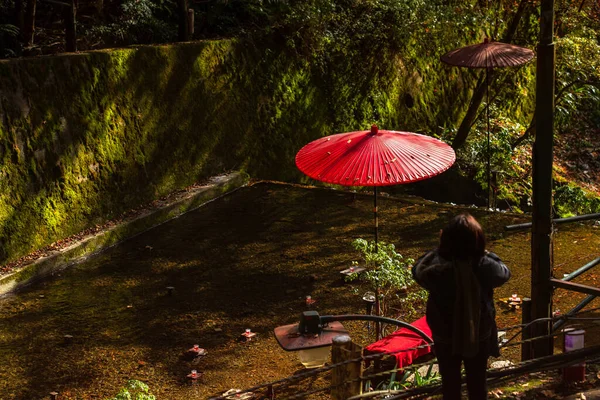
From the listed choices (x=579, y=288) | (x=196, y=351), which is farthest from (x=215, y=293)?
(x=579, y=288)

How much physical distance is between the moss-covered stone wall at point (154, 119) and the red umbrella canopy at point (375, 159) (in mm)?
3665

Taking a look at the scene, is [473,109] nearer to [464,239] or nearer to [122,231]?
[122,231]

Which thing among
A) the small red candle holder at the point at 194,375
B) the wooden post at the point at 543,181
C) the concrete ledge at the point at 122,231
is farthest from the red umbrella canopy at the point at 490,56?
the small red candle holder at the point at 194,375

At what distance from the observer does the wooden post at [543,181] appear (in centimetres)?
490

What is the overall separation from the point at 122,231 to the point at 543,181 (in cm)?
564

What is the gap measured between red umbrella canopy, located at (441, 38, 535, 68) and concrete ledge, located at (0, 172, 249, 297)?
3589 millimetres

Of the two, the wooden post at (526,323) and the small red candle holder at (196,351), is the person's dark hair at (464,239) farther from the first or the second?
the small red candle holder at (196,351)

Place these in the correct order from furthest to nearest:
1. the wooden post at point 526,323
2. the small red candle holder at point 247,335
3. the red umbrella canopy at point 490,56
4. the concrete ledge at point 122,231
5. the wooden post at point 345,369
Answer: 1. the red umbrella canopy at point 490,56
2. the concrete ledge at point 122,231
3. the small red candle holder at point 247,335
4. the wooden post at point 526,323
5. the wooden post at point 345,369

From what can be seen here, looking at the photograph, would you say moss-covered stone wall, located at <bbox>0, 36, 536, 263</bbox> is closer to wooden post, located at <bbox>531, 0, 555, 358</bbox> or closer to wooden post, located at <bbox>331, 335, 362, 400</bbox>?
wooden post, located at <bbox>331, 335, 362, 400</bbox>

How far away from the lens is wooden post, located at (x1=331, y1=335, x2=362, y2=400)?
4.32 meters

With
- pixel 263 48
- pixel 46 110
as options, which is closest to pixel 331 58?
pixel 263 48

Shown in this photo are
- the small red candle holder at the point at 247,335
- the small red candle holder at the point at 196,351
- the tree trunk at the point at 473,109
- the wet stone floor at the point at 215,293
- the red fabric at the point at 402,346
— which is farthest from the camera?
the tree trunk at the point at 473,109

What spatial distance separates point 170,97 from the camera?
33.8ft

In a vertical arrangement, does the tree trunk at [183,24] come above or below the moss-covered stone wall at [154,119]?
above
